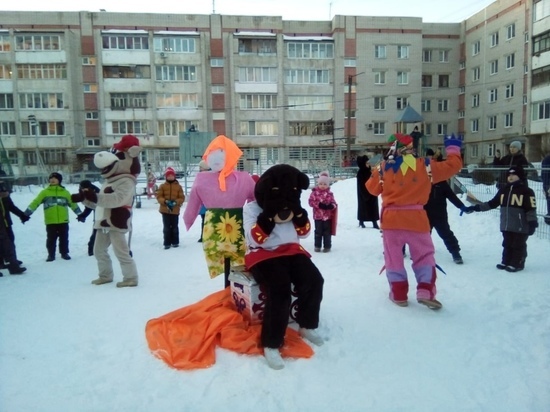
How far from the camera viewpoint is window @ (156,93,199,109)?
141 feet

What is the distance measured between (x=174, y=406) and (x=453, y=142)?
3938 mm

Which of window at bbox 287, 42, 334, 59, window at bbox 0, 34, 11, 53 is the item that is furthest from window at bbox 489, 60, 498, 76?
window at bbox 0, 34, 11, 53

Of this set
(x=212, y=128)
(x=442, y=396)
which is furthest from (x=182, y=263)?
(x=212, y=128)

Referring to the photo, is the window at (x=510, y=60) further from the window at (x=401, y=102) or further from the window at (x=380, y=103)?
the window at (x=380, y=103)

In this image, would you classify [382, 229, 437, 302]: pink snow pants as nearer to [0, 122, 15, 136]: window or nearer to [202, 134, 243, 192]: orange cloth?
[202, 134, 243, 192]: orange cloth

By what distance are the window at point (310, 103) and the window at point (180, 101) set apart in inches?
393

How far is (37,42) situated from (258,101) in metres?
22.4

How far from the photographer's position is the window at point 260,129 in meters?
44.2

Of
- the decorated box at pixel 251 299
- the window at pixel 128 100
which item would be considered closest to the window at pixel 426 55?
the window at pixel 128 100

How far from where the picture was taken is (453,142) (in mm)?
4785

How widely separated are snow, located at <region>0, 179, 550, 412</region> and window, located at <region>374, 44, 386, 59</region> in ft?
141

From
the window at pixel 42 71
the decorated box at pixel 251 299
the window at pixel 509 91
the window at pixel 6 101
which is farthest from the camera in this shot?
the window at pixel 6 101

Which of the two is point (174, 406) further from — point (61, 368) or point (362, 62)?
point (362, 62)

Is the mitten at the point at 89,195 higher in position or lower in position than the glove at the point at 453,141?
lower
